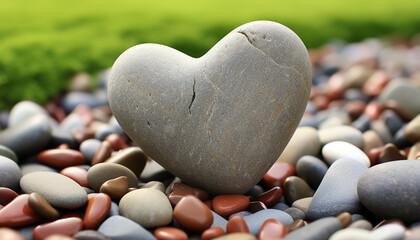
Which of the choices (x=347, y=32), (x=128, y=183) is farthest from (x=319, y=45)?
(x=128, y=183)

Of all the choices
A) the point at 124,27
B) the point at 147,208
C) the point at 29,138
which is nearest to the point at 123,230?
the point at 147,208

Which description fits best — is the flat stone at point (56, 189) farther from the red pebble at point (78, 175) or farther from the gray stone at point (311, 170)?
the gray stone at point (311, 170)

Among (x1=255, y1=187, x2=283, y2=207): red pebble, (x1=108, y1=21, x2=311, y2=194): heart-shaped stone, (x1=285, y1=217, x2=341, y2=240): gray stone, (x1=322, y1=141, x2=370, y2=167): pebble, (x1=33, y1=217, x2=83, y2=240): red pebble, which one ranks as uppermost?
(x1=108, y1=21, x2=311, y2=194): heart-shaped stone

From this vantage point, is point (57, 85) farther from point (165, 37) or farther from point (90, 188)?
point (90, 188)

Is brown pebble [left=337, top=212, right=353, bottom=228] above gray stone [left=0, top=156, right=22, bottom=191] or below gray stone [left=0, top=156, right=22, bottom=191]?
below

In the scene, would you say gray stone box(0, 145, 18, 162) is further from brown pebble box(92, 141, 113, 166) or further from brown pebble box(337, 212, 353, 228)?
brown pebble box(337, 212, 353, 228)

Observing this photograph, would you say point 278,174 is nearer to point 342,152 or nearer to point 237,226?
point 342,152

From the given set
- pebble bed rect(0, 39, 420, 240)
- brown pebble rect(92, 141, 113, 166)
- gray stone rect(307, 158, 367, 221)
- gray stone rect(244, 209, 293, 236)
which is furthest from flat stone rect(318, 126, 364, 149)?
brown pebble rect(92, 141, 113, 166)
